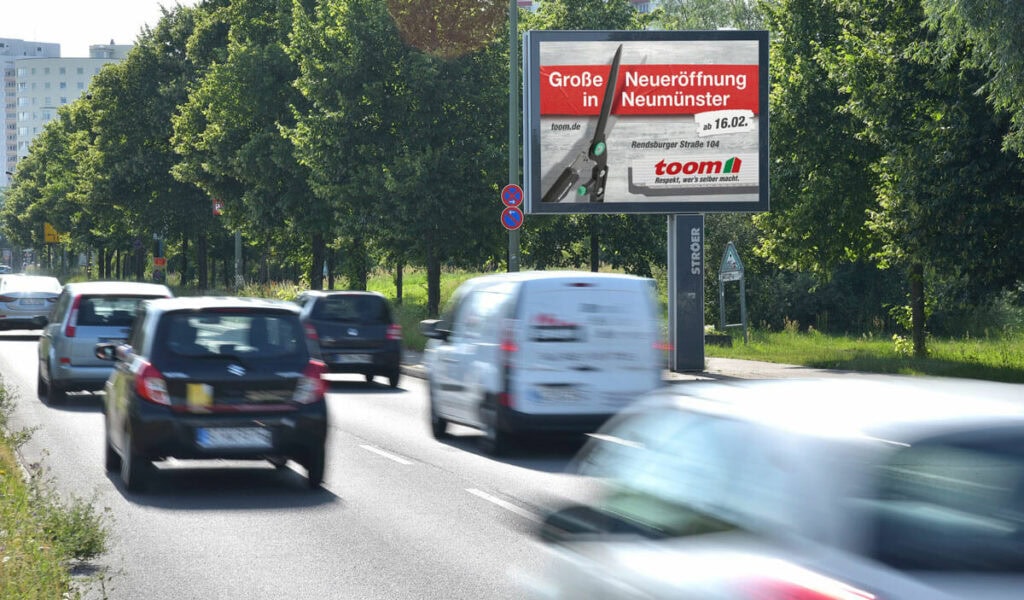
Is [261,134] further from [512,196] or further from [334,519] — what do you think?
[334,519]

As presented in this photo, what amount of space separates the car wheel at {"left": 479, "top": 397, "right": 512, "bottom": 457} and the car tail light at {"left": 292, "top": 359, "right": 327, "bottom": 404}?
9.10 feet

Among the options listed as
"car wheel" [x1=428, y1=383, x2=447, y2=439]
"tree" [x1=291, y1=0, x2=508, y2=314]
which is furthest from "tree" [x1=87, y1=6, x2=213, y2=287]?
"car wheel" [x1=428, y1=383, x2=447, y2=439]

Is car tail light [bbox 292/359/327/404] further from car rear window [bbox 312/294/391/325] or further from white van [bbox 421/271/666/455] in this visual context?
car rear window [bbox 312/294/391/325]

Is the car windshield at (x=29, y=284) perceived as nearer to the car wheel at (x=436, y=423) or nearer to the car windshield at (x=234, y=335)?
the car wheel at (x=436, y=423)

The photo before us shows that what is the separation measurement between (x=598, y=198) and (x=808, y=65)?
37.2ft

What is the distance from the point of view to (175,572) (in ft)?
27.2

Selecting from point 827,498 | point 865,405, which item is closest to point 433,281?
point 865,405

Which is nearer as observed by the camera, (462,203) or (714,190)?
(714,190)

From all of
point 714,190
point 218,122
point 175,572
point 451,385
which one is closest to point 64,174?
point 218,122

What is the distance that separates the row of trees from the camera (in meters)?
24.4

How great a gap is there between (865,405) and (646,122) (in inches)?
851

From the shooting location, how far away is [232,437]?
11359 millimetres

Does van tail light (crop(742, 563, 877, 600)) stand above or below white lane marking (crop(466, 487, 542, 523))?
above

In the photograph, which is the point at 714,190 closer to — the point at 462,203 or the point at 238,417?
the point at 462,203
